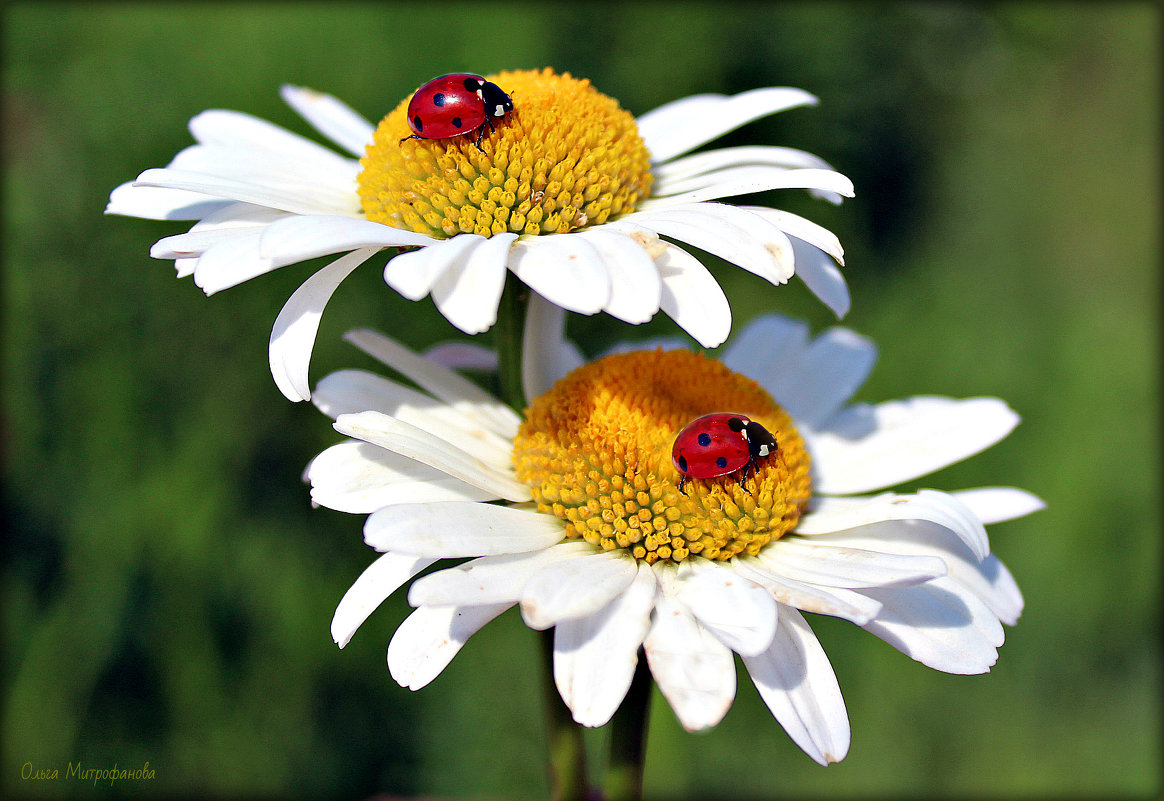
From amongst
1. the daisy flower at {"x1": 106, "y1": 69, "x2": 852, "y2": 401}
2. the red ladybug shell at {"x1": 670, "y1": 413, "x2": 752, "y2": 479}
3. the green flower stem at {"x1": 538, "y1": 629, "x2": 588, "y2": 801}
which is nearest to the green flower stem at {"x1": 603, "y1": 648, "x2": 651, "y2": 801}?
the green flower stem at {"x1": 538, "y1": 629, "x2": 588, "y2": 801}

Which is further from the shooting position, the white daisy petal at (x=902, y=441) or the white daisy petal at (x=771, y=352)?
the white daisy petal at (x=771, y=352)

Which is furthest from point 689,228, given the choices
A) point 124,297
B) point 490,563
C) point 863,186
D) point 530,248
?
point 863,186

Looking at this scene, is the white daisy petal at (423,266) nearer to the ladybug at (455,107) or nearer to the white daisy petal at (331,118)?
the ladybug at (455,107)

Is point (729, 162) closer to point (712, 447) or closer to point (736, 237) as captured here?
point (736, 237)

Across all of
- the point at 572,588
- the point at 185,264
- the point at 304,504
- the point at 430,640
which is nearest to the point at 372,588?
the point at 430,640

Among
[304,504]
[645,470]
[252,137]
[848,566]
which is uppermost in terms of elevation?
[252,137]

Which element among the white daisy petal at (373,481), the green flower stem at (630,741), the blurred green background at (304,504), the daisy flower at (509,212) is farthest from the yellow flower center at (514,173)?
the blurred green background at (304,504)

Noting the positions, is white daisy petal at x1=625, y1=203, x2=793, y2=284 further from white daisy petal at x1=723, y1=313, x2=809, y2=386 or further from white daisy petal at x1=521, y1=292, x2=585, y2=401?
white daisy petal at x1=723, y1=313, x2=809, y2=386
